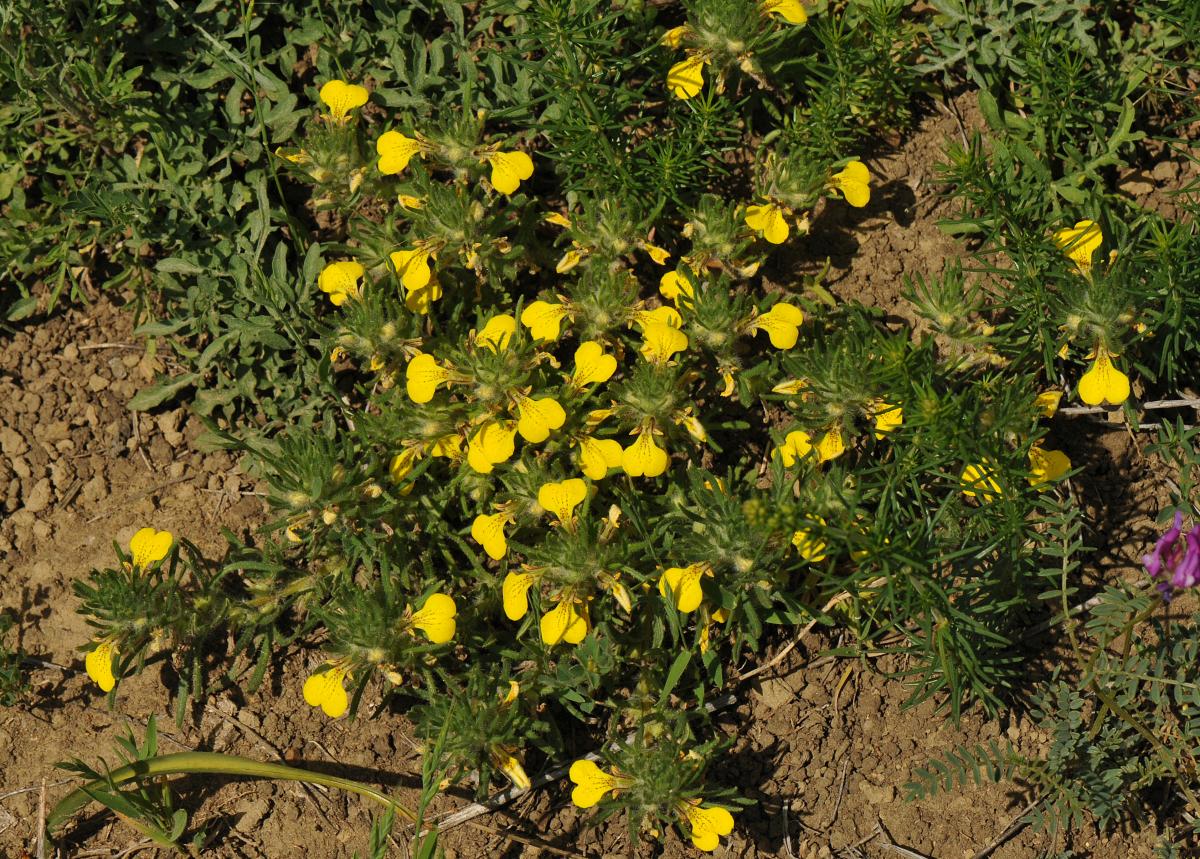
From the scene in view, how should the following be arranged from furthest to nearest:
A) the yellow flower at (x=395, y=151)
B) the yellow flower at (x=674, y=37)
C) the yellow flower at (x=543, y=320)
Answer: the yellow flower at (x=674, y=37) < the yellow flower at (x=395, y=151) < the yellow flower at (x=543, y=320)

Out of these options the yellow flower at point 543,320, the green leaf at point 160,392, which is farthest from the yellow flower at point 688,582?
the green leaf at point 160,392

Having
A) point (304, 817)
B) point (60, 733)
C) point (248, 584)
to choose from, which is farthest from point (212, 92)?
point (304, 817)

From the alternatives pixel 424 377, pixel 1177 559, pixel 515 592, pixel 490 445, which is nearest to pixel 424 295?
pixel 424 377

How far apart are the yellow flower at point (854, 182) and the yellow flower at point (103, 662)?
3.13 meters

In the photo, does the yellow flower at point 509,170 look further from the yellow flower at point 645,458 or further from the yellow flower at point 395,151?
the yellow flower at point 645,458

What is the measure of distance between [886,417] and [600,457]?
100 centimetres

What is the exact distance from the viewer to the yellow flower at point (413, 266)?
4.30 metres

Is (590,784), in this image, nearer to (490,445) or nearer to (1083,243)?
(490,445)

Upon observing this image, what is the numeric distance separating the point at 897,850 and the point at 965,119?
2954mm

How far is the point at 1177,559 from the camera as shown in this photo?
3227mm

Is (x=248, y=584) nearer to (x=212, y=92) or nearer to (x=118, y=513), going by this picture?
(x=118, y=513)

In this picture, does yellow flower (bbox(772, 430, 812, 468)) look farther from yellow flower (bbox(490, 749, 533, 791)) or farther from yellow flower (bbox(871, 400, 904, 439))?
yellow flower (bbox(490, 749, 533, 791))

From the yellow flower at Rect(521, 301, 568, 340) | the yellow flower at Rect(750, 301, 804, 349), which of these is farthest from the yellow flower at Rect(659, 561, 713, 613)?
the yellow flower at Rect(521, 301, 568, 340)

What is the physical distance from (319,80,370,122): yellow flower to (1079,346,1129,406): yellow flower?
2834 mm
